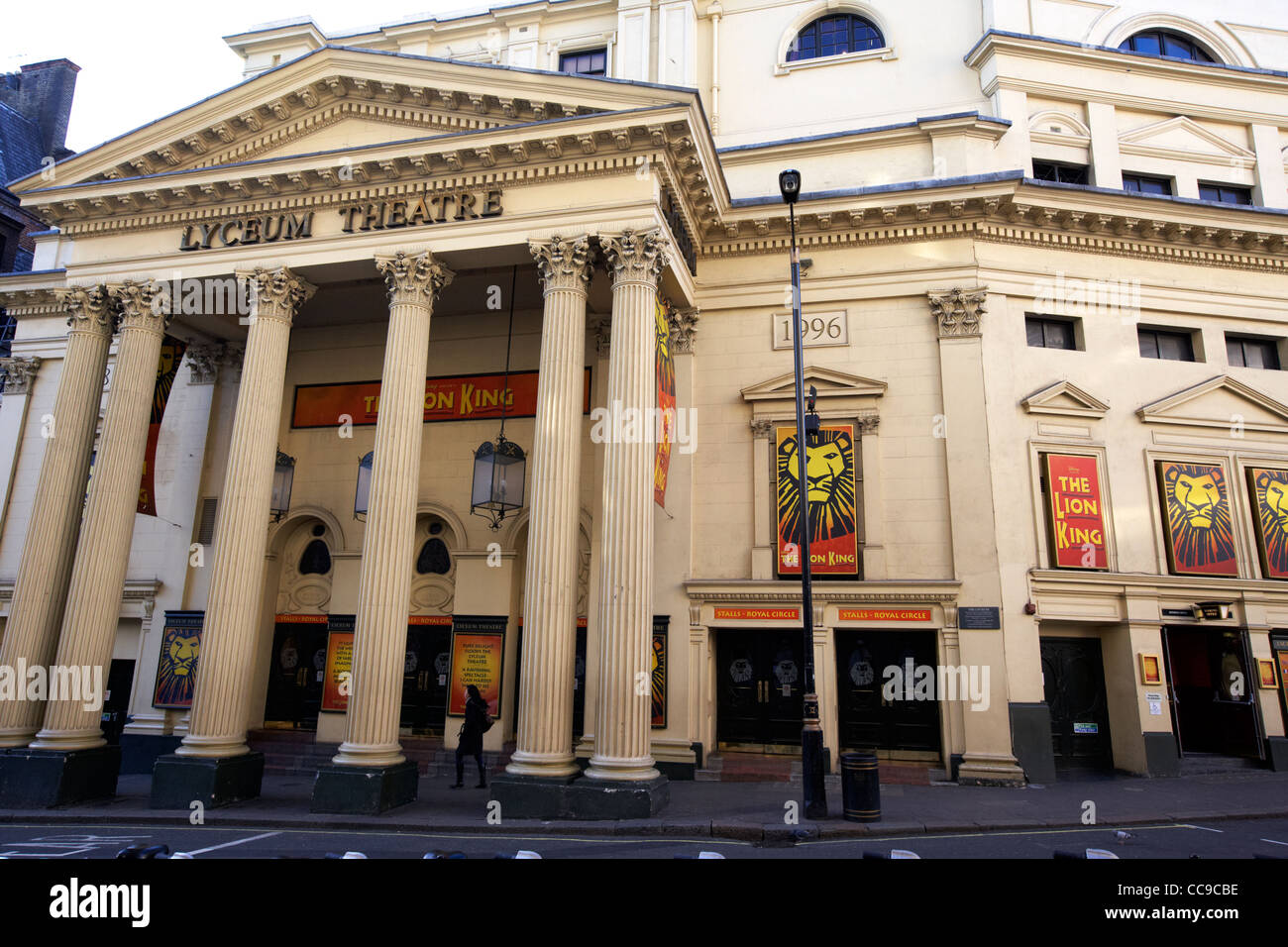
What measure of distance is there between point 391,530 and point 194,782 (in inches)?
202

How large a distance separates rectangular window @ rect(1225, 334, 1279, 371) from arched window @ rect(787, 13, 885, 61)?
1072 cm

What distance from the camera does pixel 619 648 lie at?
11.7m

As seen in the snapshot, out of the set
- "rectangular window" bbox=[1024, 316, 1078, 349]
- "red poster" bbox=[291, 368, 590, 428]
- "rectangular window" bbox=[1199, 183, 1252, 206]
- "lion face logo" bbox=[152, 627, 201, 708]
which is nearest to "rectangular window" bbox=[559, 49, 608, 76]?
"red poster" bbox=[291, 368, 590, 428]

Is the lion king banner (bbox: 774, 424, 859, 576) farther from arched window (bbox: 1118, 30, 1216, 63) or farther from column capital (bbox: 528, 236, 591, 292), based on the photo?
arched window (bbox: 1118, 30, 1216, 63)

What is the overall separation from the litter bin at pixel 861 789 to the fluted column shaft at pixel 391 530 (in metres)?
7.02

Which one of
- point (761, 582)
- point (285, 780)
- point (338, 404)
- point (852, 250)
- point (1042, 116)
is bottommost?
point (285, 780)

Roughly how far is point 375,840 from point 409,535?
4837 millimetres

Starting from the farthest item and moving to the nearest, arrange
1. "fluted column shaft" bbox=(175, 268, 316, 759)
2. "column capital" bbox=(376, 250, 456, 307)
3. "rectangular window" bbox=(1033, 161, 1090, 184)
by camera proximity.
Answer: "rectangular window" bbox=(1033, 161, 1090, 184), "column capital" bbox=(376, 250, 456, 307), "fluted column shaft" bbox=(175, 268, 316, 759)

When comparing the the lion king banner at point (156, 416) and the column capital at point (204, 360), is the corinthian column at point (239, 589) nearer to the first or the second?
the the lion king banner at point (156, 416)

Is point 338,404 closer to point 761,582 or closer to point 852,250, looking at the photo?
point 761,582

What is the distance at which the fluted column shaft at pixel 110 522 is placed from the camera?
547 inches

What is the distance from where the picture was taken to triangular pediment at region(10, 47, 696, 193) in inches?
538

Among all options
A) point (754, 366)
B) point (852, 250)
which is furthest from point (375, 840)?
point (852, 250)
